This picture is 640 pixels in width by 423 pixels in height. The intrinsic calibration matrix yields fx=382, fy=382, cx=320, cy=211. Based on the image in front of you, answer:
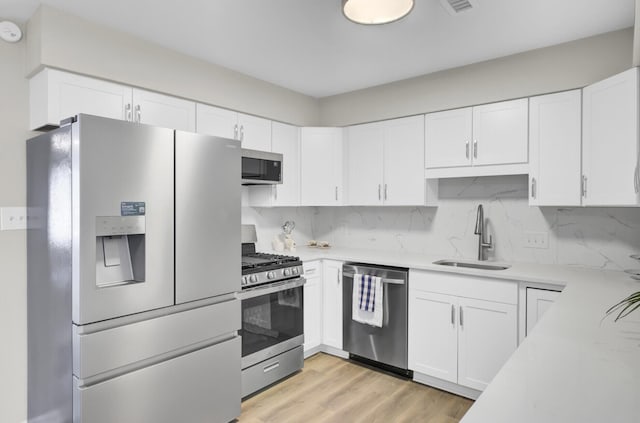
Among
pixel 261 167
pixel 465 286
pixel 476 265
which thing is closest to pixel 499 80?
pixel 476 265

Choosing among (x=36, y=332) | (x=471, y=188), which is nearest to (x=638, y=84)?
(x=471, y=188)

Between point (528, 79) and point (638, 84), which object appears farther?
point (528, 79)

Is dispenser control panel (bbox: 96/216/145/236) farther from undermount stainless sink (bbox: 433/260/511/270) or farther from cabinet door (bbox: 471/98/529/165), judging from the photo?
cabinet door (bbox: 471/98/529/165)

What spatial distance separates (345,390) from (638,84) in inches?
103

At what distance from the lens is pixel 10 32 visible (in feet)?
7.38

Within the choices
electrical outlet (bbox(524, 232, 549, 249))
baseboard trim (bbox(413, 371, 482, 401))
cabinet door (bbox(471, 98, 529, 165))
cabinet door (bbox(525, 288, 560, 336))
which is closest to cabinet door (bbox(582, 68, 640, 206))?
cabinet door (bbox(471, 98, 529, 165))

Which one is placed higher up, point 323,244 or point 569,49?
point 569,49

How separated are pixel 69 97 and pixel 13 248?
963 mm

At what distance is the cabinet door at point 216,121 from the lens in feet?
9.58

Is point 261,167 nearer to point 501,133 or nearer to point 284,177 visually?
point 284,177

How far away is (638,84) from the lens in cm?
201

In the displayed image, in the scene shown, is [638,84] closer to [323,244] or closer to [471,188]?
[471,188]

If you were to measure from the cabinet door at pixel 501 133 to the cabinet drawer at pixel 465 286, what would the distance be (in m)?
0.92

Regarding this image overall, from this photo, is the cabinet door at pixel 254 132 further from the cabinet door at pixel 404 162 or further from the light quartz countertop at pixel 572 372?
the light quartz countertop at pixel 572 372
